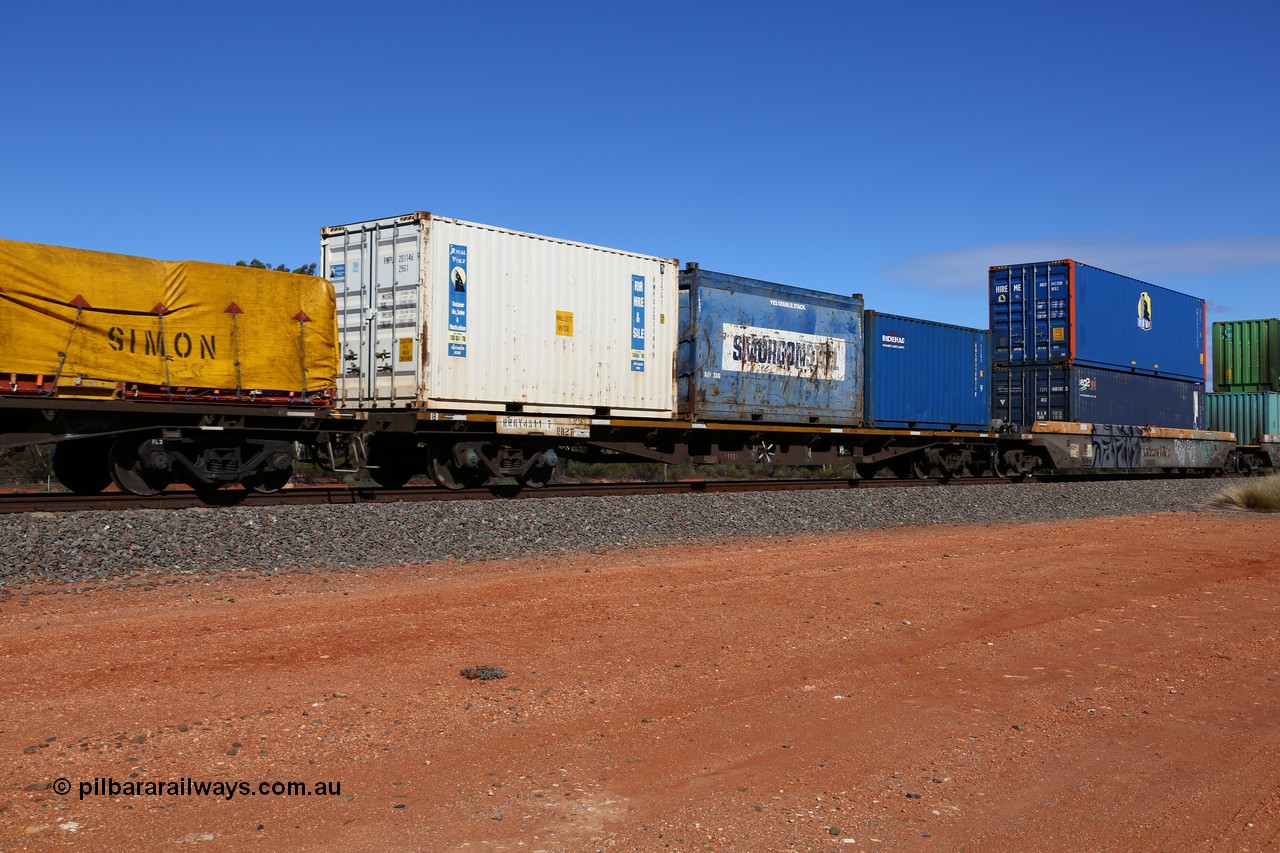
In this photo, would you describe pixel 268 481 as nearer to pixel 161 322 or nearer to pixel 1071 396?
pixel 161 322

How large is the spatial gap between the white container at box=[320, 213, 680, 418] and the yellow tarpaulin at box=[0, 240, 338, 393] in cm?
80

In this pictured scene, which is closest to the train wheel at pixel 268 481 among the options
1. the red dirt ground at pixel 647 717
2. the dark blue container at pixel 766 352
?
the red dirt ground at pixel 647 717

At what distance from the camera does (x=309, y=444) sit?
1446 centimetres

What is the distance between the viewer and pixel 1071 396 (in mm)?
25047

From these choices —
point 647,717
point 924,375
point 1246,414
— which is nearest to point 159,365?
point 647,717

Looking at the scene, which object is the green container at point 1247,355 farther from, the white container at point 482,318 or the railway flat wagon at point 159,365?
the railway flat wagon at point 159,365

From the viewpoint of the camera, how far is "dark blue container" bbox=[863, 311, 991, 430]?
21.8 metres

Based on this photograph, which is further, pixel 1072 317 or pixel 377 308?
pixel 1072 317

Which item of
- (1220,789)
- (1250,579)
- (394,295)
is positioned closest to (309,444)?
(394,295)

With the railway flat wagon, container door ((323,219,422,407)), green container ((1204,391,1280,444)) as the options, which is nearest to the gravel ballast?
the railway flat wagon

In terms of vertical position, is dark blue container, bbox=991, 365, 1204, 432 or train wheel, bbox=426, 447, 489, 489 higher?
dark blue container, bbox=991, 365, 1204, 432

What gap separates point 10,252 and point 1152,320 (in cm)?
2662

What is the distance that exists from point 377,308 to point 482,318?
1463 millimetres

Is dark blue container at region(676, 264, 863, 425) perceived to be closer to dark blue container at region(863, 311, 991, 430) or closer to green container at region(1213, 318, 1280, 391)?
dark blue container at region(863, 311, 991, 430)
